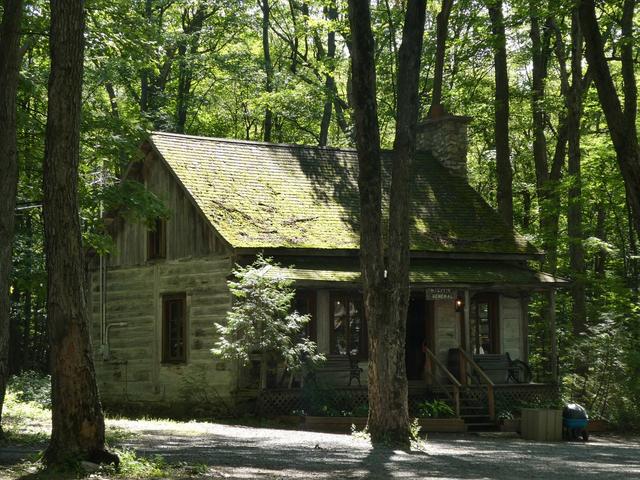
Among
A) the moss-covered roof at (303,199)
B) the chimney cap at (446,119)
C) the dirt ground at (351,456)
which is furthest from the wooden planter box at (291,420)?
the chimney cap at (446,119)

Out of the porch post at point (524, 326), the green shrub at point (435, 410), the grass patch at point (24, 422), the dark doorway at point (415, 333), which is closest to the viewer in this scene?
the grass patch at point (24, 422)

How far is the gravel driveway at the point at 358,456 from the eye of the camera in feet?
44.0

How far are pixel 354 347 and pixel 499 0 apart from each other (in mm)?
10367

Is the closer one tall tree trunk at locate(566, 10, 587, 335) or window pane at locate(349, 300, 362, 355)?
window pane at locate(349, 300, 362, 355)

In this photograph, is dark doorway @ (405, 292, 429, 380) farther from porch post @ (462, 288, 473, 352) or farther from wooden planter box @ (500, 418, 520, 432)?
wooden planter box @ (500, 418, 520, 432)

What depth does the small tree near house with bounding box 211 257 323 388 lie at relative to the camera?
72.1 ft

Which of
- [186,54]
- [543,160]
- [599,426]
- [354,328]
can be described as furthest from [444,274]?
[186,54]

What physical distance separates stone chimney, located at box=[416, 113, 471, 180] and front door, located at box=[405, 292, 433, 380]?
5.37 m

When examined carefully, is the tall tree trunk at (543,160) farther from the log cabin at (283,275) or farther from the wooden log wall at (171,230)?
the wooden log wall at (171,230)

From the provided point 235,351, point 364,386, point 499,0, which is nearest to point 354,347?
point 364,386

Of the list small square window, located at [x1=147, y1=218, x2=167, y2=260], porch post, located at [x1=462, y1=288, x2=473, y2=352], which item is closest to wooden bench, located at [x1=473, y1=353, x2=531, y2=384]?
porch post, located at [x1=462, y1=288, x2=473, y2=352]

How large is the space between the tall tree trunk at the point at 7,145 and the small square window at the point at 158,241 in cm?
1073

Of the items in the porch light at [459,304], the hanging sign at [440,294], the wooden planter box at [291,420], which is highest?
the hanging sign at [440,294]

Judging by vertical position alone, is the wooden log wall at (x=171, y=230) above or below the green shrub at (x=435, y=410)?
above
